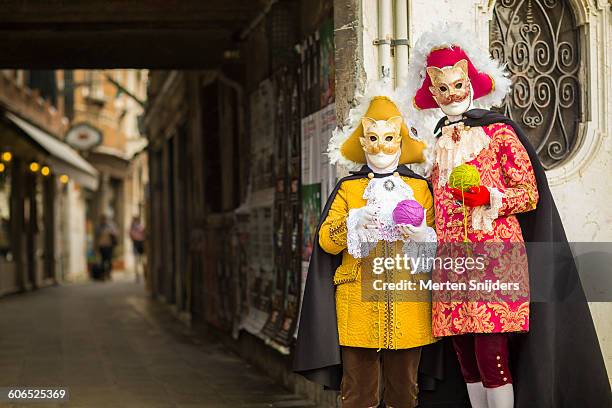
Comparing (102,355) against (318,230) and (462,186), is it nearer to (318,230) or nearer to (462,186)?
(318,230)

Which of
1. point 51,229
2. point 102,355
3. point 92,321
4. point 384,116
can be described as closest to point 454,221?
point 384,116

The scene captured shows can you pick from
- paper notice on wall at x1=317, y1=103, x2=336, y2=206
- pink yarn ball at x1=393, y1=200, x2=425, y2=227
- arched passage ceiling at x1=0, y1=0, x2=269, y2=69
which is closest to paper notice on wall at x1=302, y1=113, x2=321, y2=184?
paper notice on wall at x1=317, y1=103, x2=336, y2=206

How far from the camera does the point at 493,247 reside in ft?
17.1

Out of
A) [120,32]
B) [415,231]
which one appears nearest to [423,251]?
[415,231]

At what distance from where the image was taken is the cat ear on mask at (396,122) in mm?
5477

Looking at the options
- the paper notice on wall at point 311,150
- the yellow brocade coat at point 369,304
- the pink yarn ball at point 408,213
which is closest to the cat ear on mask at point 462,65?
the yellow brocade coat at point 369,304

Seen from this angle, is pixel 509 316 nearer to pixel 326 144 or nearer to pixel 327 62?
pixel 326 144

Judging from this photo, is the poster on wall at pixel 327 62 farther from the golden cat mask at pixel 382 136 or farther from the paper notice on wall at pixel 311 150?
the golden cat mask at pixel 382 136

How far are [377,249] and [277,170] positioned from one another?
436 centimetres

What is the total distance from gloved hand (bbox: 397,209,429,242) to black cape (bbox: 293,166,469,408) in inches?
14.5

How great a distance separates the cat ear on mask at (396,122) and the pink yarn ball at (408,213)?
1.54 feet

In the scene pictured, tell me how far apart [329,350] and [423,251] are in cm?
66

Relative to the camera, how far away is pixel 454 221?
5285 millimetres

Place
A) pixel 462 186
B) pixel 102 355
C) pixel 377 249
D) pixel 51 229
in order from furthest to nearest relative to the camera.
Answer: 1. pixel 51 229
2. pixel 102 355
3. pixel 377 249
4. pixel 462 186
